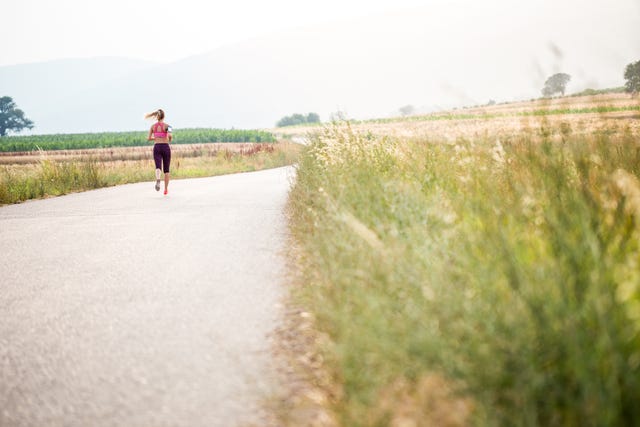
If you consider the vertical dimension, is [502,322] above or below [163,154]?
below

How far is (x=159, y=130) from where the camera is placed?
47.6 feet

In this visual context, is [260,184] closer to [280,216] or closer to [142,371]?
[280,216]

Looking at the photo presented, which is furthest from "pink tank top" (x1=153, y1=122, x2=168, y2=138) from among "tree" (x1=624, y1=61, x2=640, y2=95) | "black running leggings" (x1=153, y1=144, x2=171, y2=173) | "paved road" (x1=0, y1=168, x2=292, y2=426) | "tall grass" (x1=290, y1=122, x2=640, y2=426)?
"tree" (x1=624, y1=61, x2=640, y2=95)

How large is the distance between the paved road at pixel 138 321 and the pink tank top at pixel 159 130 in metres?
5.57

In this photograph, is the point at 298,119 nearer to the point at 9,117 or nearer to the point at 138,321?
the point at 9,117

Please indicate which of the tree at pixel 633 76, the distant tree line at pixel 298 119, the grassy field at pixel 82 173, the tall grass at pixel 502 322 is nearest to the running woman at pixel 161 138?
the grassy field at pixel 82 173

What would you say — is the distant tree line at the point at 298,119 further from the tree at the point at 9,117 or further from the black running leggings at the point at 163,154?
the black running leggings at the point at 163,154

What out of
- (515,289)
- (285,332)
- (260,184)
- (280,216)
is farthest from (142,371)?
(260,184)

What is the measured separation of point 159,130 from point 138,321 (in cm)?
1088

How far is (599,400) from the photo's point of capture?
6.66 ft

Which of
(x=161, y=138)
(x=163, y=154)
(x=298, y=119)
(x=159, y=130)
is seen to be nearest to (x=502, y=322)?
(x=159, y=130)

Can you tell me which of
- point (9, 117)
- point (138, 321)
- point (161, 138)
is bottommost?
point (138, 321)

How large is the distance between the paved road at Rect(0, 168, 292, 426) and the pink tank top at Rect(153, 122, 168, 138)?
557cm

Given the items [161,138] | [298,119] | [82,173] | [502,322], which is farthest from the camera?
[298,119]
